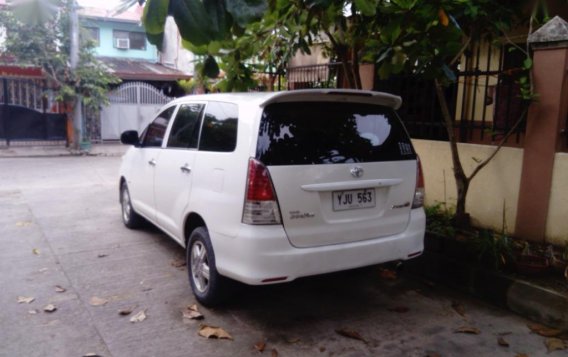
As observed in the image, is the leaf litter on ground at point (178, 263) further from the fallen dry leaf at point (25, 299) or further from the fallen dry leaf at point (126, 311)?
the fallen dry leaf at point (25, 299)

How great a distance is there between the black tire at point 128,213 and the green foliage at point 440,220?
3662 millimetres

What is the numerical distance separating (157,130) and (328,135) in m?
2.53

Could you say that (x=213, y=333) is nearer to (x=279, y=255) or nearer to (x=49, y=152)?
(x=279, y=255)

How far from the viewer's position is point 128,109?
18.9 metres

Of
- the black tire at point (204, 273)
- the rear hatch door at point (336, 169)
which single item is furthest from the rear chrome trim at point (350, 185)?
the black tire at point (204, 273)

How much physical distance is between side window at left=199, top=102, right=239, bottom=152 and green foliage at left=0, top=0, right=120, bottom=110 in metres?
12.6

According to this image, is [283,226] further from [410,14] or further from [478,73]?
[478,73]

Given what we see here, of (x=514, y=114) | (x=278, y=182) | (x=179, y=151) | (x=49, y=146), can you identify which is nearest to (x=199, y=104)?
(x=179, y=151)

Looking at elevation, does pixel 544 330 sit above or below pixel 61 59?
below

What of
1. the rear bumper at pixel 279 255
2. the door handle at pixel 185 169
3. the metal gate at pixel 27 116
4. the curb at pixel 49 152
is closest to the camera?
the rear bumper at pixel 279 255

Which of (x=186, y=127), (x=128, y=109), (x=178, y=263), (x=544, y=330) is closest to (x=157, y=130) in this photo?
(x=186, y=127)

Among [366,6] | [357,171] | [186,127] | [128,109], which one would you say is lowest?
[357,171]

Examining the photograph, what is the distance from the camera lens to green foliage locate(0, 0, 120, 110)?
48.9 ft

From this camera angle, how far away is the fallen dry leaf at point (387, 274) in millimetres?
4977
